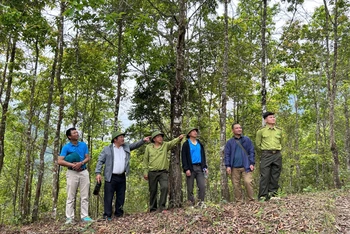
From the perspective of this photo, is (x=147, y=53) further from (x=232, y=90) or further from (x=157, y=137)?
(x=232, y=90)

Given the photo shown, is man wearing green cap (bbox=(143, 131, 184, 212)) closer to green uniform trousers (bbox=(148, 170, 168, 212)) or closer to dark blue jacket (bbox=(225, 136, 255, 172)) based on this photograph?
green uniform trousers (bbox=(148, 170, 168, 212))

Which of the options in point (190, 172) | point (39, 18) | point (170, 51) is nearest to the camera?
point (190, 172)

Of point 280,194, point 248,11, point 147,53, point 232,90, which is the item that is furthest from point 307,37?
point 280,194

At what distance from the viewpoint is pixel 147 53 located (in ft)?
37.7

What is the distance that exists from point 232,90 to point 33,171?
555 inches

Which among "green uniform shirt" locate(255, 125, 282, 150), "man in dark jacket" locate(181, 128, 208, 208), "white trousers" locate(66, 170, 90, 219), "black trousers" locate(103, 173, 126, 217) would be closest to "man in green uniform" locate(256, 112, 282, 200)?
"green uniform shirt" locate(255, 125, 282, 150)

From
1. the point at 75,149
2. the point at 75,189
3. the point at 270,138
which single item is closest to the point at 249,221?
the point at 270,138

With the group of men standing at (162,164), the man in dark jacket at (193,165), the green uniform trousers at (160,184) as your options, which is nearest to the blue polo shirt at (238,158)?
the group of men standing at (162,164)

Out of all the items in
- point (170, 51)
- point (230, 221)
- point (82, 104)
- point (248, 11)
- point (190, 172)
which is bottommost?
point (230, 221)

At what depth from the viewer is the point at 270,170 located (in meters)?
6.86

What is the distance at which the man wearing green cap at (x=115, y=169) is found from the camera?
20.9ft

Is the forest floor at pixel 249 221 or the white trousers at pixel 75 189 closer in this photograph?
the forest floor at pixel 249 221

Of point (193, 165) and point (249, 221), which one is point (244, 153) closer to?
point (193, 165)

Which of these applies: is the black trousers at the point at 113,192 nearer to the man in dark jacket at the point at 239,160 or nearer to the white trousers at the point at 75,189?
the white trousers at the point at 75,189
